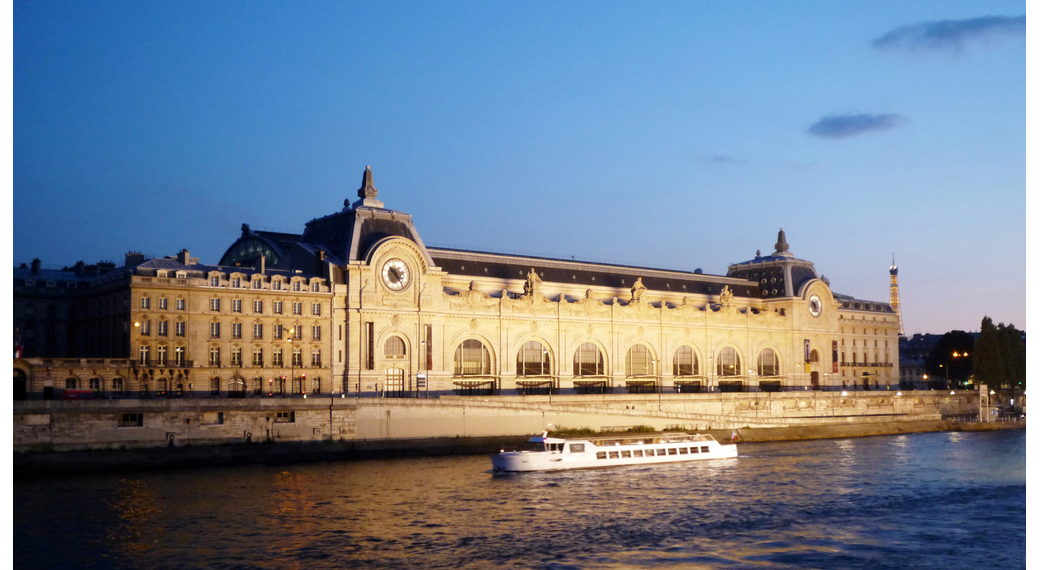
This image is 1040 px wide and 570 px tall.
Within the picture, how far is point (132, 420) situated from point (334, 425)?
41.4ft

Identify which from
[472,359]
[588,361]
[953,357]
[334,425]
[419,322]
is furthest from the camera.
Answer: [953,357]

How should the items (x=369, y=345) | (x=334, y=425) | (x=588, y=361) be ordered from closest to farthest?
(x=334, y=425)
(x=369, y=345)
(x=588, y=361)

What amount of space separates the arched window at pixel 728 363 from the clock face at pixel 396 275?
36748 mm

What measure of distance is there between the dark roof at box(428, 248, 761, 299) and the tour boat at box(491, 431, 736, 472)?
24.7 metres

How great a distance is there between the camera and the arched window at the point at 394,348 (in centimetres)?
7699

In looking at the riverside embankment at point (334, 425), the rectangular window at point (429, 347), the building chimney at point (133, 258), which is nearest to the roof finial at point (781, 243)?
the riverside embankment at point (334, 425)

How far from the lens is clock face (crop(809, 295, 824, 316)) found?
110588 millimetres

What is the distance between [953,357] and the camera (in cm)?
13950

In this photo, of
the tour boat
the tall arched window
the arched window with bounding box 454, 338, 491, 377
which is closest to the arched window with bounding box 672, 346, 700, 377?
the tall arched window

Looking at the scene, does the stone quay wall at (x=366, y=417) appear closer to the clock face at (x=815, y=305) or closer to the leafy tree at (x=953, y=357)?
the clock face at (x=815, y=305)

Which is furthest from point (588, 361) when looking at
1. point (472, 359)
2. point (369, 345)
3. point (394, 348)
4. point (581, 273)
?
point (369, 345)

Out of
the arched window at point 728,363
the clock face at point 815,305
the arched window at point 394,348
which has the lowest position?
the arched window at point 728,363

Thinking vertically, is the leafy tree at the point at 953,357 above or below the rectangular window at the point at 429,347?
below

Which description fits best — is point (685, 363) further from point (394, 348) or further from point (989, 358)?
point (989, 358)
